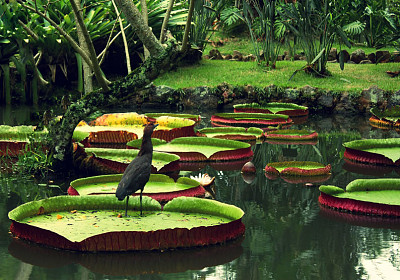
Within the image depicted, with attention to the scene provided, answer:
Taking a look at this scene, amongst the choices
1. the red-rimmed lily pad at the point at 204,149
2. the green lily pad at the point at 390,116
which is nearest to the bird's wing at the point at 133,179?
the red-rimmed lily pad at the point at 204,149

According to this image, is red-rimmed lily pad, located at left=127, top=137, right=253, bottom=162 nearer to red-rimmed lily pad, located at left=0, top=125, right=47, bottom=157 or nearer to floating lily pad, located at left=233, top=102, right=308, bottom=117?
red-rimmed lily pad, located at left=0, top=125, right=47, bottom=157

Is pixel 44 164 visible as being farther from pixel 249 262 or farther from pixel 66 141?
pixel 249 262

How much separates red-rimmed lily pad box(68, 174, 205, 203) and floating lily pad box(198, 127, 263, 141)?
3447 mm

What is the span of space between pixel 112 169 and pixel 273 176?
1845 millimetres

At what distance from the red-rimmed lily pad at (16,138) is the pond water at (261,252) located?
1088mm

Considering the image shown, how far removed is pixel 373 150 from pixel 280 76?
7.14m

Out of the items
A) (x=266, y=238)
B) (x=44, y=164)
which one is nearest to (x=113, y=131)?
(x=44, y=164)

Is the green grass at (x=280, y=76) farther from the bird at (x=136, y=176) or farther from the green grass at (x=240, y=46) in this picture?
the bird at (x=136, y=176)

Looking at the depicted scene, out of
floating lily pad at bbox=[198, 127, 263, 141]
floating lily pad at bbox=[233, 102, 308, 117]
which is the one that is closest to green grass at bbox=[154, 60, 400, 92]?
floating lily pad at bbox=[233, 102, 308, 117]

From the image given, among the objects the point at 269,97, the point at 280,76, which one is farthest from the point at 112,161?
the point at 280,76

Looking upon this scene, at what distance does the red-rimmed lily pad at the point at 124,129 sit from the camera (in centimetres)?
945

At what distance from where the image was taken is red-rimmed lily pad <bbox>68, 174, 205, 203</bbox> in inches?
229

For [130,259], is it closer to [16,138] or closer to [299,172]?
[299,172]

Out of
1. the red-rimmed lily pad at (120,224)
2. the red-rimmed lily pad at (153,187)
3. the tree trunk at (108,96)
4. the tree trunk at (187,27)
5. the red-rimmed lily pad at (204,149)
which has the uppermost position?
the tree trunk at (187,27)
